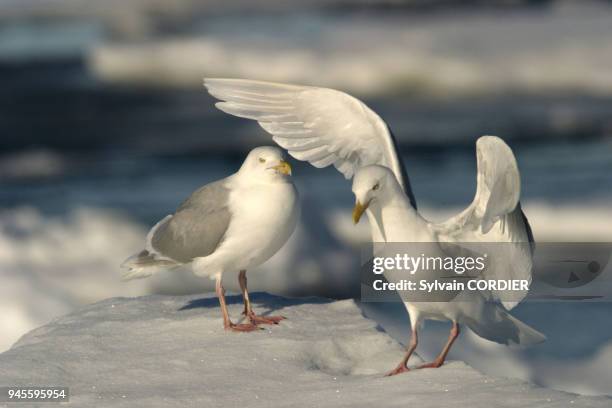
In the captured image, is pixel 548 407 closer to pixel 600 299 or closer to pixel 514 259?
pixel 514 259

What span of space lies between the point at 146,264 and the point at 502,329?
6.43 ft

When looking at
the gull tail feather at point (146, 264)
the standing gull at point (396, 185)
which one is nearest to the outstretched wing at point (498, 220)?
the standing gull at point (396, 185)

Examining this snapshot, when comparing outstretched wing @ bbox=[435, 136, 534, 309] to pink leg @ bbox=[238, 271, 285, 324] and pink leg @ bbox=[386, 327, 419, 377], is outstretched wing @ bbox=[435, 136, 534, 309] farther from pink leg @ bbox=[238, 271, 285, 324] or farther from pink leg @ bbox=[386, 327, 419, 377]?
pink leg @ bbox=[238, 271, 285, 324]

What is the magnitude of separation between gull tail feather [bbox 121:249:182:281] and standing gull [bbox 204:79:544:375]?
Answer: 0.86 metres

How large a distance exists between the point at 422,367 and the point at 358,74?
16139mm

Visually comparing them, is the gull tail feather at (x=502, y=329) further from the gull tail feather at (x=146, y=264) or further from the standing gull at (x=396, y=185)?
the gull tail feather at (x=146, y=264)

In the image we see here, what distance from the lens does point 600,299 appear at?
33.4 feet

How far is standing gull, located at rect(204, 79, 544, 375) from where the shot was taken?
506cm

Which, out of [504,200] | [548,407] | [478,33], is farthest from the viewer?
[478,33]

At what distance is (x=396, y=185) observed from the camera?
5277mm

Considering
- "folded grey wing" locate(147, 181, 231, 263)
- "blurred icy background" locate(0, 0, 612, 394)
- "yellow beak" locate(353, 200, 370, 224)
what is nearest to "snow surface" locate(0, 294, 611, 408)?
"folded grey wing" locate(147, 181, 231, 263)

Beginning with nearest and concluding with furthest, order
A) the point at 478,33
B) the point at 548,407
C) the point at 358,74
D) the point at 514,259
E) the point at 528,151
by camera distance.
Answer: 1. the point at 548,407
2. the point at 514,259
3. the point at 528,151
4. the point at 358,74
5. the point at 478,33

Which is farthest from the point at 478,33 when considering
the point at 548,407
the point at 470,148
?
the point at 548,407

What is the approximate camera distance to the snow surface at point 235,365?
16.3 feet
